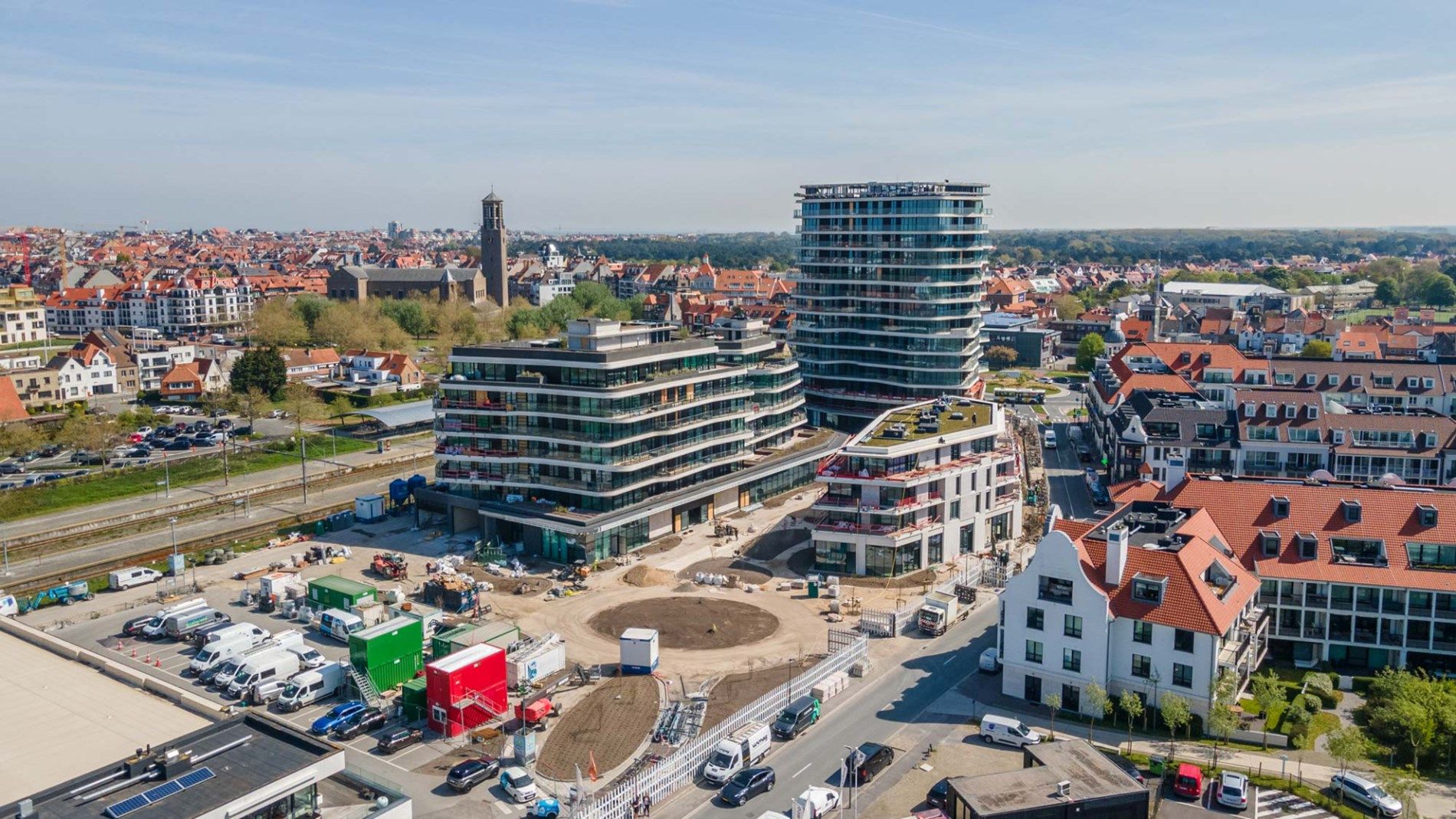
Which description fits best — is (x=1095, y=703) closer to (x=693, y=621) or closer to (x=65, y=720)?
(x=693, y=621)

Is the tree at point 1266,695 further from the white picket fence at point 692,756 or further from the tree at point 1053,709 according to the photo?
the white picket fence at point 692,756

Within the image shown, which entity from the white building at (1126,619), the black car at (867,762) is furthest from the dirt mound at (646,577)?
the black car at (867,762)

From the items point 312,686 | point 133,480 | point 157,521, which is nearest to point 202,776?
point 312,686

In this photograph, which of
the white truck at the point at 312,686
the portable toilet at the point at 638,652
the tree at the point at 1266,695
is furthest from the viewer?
the portable toilet at the point at 638,652

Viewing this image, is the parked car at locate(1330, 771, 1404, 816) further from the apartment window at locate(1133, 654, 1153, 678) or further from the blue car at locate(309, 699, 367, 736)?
the blue car at locate(309, 699, 367, 736)

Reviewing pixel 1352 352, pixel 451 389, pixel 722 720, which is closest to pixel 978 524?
pixel 722 720

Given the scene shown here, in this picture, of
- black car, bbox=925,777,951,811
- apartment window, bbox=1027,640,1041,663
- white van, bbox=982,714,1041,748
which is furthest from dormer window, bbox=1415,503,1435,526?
black car, bbox=925,777,951,811

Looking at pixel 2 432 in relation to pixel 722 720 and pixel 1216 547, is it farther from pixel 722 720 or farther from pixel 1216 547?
pixel 1216 547
